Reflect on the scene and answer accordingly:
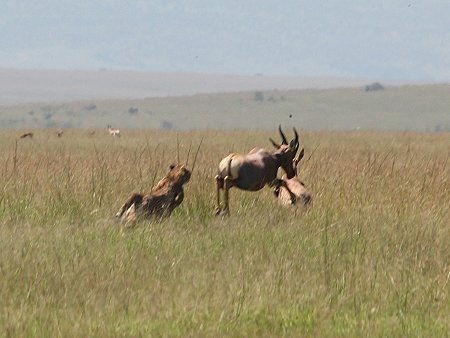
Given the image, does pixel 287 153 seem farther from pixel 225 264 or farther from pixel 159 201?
pixel 225 264

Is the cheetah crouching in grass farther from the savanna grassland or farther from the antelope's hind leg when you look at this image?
the savanna grassland

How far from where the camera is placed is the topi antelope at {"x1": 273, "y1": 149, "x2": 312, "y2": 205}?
403 inches

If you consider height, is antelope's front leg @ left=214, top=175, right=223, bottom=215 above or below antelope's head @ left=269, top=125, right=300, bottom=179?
below

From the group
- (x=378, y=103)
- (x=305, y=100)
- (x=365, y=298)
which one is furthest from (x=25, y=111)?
(x=365, y=298)

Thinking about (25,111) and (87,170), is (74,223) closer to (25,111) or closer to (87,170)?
(87,170)

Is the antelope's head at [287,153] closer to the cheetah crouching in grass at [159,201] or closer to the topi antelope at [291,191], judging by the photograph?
the topi antelope at [291,191]

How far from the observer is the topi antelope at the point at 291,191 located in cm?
1023

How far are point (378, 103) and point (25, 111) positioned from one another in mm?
34258

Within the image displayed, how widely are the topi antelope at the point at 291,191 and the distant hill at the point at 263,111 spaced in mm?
74102

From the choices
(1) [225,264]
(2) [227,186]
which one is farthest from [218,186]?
(1) [225,264]

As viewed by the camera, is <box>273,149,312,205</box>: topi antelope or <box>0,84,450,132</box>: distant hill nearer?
<box>273,149,312,205</box>: topi antelope

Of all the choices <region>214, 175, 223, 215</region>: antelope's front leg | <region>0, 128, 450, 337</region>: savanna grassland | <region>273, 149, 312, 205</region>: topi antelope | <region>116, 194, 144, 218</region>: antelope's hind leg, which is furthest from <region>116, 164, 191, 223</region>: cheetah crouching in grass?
<region>273, 149, 312, 205</region>: topi antelope

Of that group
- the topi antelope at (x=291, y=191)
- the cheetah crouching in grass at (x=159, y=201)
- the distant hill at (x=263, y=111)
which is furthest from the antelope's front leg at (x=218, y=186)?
the distant hill at (x=263, y=111)

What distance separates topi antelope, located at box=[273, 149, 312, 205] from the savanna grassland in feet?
0.52
